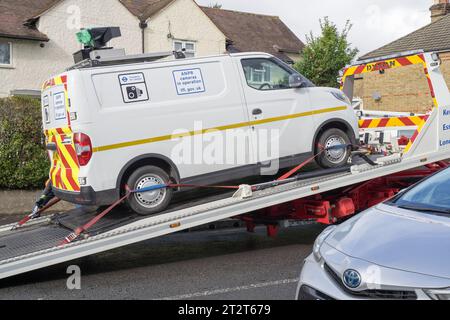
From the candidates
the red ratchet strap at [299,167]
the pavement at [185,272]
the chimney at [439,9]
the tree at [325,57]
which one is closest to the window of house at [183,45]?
the tree at [325,57]

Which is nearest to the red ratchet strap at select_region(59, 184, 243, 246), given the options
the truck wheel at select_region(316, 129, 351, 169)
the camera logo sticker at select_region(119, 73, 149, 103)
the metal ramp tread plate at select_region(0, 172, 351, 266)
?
the metal ramp tread plate at select_region(0, 172, 351, 266)

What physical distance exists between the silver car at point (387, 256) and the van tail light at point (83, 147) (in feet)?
10.3

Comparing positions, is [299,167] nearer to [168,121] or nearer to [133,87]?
[168,121]

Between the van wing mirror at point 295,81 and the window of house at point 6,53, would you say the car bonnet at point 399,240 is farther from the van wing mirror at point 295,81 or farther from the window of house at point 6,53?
the window of house at point 6,53

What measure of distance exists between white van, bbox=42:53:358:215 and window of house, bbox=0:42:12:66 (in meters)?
15.2

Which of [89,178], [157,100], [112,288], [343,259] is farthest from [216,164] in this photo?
[343,259]

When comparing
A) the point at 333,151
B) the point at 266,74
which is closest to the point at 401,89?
the point at 333,151

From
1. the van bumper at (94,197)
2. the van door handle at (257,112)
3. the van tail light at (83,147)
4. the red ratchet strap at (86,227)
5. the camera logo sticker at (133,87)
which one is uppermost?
the camera logo sticker at (133,87)

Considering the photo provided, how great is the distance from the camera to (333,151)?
25.5 ft

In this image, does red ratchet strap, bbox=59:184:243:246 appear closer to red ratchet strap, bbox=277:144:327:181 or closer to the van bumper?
the van bumper

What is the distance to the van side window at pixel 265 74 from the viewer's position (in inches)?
290

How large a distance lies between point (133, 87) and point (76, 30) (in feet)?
56.4

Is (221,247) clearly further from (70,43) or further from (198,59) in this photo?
(70,43)
